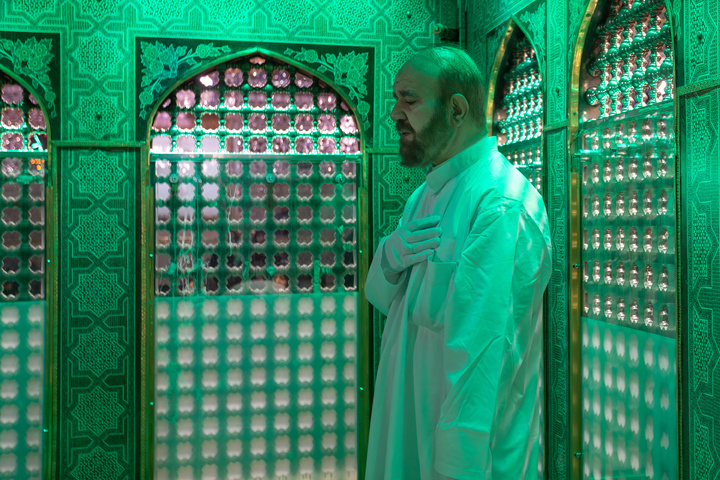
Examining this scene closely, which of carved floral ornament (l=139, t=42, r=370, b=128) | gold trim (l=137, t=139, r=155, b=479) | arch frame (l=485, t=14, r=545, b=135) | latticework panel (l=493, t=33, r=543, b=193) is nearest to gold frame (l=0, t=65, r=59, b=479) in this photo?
gold trim (l=137, t=139, r=155, b=479)

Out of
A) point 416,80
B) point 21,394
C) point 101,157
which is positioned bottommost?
point 21,394

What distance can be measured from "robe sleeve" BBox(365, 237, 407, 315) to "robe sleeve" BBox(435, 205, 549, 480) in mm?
271

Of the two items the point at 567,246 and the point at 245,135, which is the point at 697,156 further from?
the point at 245,135

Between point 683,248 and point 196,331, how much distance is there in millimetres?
2613

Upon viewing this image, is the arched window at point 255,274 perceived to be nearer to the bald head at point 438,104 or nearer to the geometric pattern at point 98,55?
the geometric pattern at point 98,55

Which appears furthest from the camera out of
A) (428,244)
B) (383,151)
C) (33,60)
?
(383,151)

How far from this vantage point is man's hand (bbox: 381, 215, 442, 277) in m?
1.46

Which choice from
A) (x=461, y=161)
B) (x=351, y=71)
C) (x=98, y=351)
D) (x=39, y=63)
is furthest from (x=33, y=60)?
(x=461, y=161)

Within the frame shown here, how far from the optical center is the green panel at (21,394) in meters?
3.64

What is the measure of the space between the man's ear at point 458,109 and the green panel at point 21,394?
293cm

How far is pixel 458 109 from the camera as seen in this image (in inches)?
61.1

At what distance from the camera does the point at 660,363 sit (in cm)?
236

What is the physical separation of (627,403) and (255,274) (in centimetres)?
214

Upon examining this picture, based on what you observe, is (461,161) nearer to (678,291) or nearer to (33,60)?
(678,291)
